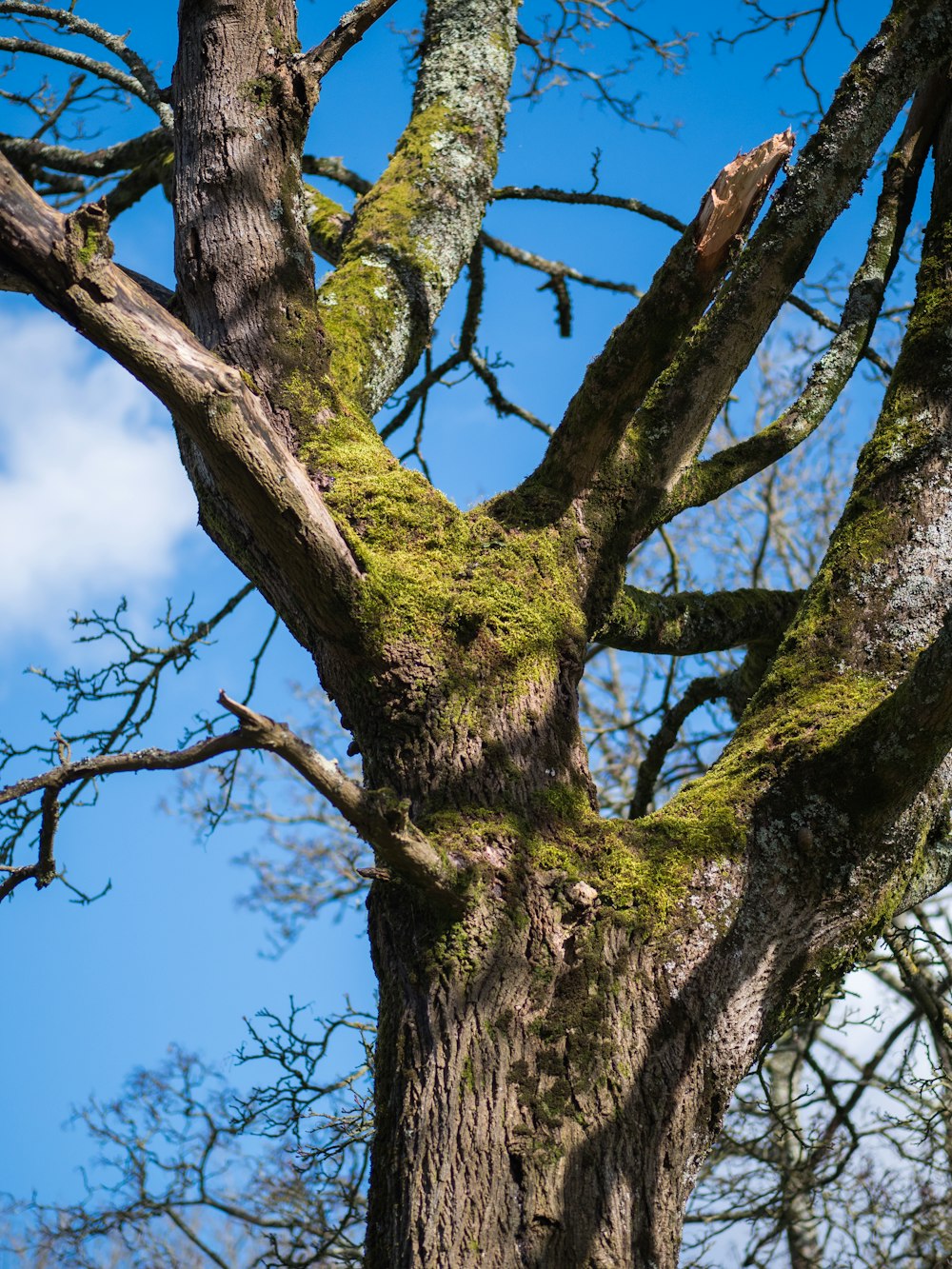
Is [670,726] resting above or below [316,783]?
above

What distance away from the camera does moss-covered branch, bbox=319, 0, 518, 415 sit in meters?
3.38

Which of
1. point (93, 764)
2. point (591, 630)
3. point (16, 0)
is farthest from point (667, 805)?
point (16, 0)

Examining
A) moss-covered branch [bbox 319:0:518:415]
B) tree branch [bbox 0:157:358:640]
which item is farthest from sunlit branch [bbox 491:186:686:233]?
tree branch [bbox 0:157:358:640]

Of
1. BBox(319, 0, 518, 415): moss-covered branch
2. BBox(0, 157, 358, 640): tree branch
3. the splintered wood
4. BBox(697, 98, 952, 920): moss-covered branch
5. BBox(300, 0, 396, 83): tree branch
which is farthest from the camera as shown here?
BBox(319, 0, 518, 415): moss-covered branch

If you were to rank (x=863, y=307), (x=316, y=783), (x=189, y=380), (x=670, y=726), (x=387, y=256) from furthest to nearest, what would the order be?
(x=670, y=726) < (x=387, y=256) < (x=863, y=307) < (x=189, y=380) < (x=316, y=783)

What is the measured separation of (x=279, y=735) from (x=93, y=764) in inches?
17.6

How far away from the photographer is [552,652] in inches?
102

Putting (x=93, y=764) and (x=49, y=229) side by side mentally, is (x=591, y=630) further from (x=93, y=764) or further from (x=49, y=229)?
(x=49, y=229)

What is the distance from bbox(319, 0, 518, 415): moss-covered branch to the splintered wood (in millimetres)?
1028

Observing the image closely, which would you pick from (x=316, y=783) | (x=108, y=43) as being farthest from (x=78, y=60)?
(x=316, y=783)

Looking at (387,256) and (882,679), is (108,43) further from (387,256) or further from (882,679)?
(882,679)

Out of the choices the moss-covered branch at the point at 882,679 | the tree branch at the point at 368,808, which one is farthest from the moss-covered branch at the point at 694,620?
the tree branch at the point at 368,808

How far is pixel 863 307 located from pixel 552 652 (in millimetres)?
1783

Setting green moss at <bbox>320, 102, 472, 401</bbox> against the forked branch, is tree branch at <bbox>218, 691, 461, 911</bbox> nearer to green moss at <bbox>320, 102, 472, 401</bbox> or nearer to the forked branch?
the forked branch
